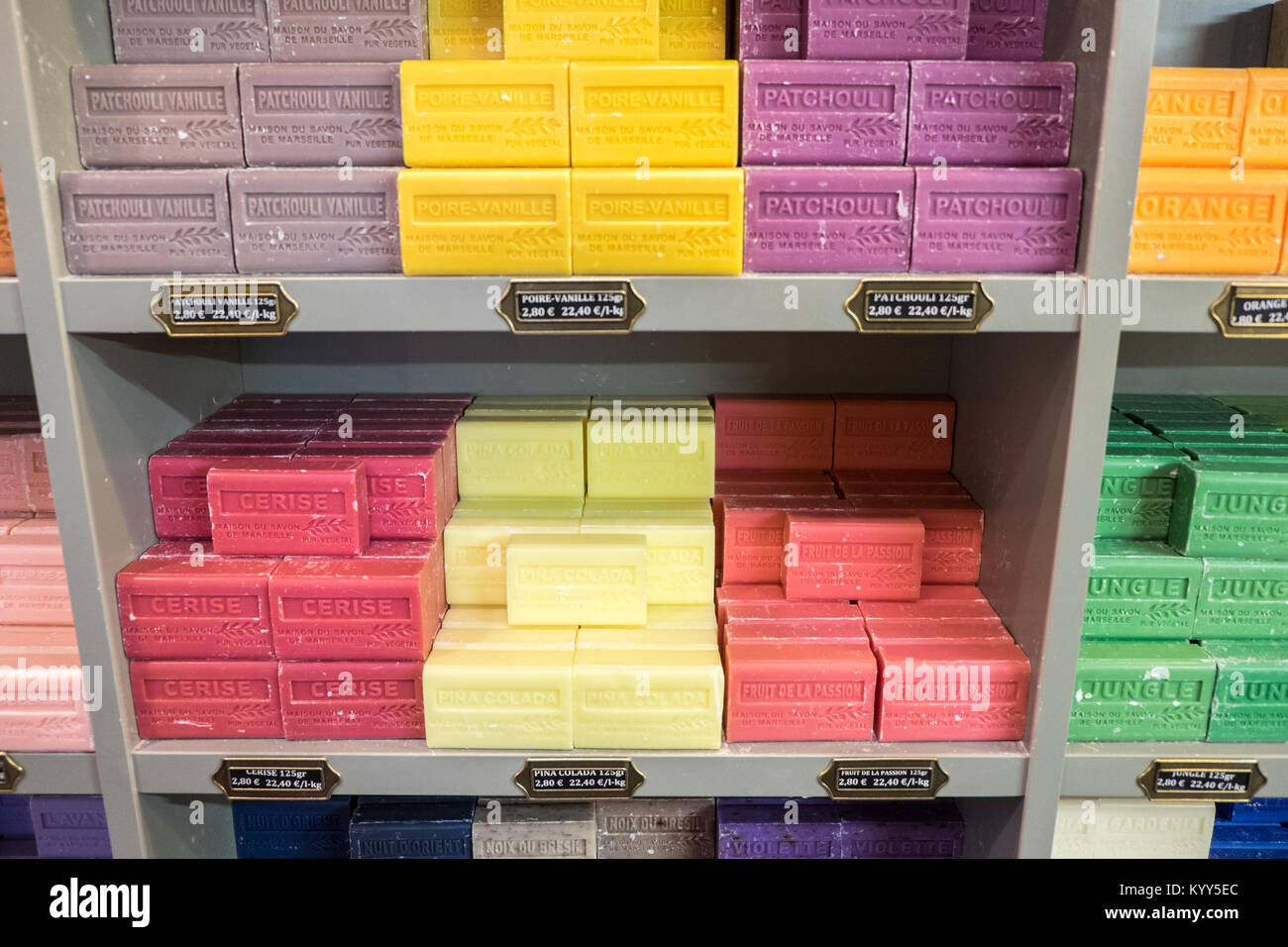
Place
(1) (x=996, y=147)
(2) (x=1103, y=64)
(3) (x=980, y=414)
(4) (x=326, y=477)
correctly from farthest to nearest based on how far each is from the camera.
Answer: (3) (x=980, y=414), (4) (x=326, y=477), (1) (x=996, y=147), (2) (x=1103, y=64)

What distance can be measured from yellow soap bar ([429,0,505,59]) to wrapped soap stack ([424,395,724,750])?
2.00ft

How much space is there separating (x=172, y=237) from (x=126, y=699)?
2.38ft

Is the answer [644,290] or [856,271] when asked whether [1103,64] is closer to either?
[856,271]

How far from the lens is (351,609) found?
1.40 m

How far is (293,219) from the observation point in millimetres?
1295

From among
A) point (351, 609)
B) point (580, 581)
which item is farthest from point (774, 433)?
point (351, 609)

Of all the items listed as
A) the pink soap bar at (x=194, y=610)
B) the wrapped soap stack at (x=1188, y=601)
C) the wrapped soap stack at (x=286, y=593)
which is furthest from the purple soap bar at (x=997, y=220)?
the pink soap bar at (x=194, y=610)

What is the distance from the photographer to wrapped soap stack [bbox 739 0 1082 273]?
4.13ft

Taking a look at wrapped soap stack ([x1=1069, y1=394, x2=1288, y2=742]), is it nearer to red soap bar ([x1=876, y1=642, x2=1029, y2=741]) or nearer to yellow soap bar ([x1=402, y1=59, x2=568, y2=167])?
red soap bar ([x1=876, y1=642, x2=1029, y2=741])

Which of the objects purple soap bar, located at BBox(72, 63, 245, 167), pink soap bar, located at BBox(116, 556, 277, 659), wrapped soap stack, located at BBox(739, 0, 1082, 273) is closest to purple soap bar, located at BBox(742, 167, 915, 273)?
wrapped soap stack, located at BBox(739, 0, 1082, 273)

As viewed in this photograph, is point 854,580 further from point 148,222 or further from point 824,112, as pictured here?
point 148,222

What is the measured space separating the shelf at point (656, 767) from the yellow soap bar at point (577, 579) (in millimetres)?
219

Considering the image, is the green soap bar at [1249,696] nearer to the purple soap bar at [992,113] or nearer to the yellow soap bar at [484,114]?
the purple soap bar at [992,113]

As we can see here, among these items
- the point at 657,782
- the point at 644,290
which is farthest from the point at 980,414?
the point at 657,782
